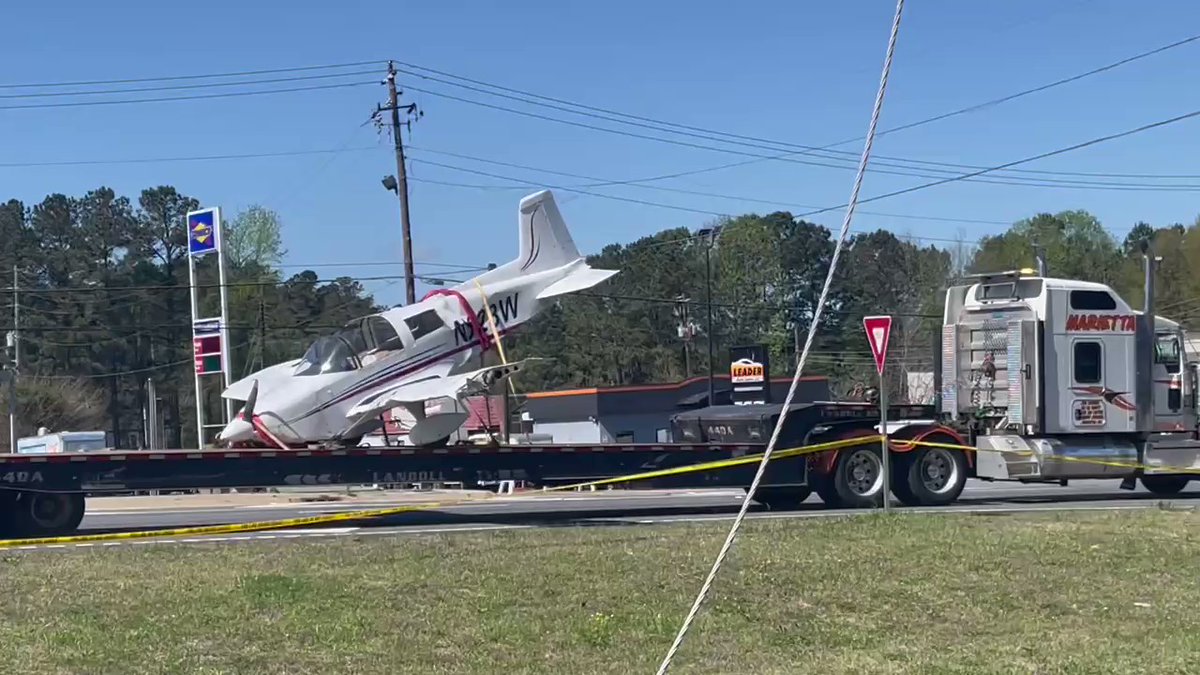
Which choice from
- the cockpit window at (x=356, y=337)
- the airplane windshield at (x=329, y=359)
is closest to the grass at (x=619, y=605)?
the airplane windshield at (x=329, y=359)

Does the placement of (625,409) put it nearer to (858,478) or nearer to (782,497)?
(782,497)

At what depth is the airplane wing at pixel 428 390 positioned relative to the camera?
19.1 meters

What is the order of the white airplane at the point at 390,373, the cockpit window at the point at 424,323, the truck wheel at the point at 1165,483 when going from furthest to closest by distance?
the truck wheel at the point at 1165,483
the cockpit window at the point at 424,323
the white airplane at the point at 390,373

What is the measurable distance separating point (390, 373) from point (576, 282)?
3.94 meters

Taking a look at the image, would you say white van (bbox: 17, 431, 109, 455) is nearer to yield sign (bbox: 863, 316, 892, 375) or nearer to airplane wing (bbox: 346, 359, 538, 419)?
airplane wing (bbox: 346, 359, 538, 419)

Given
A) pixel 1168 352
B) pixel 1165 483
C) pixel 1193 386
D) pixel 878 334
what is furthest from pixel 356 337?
pixel 1165 483

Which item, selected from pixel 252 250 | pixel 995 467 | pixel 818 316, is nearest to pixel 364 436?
pixel 995 467

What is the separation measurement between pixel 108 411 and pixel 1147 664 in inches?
3125

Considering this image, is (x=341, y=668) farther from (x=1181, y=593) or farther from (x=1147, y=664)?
A: (x=1181, y=593)

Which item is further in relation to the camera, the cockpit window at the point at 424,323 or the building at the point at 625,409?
the building at the point at 625,409

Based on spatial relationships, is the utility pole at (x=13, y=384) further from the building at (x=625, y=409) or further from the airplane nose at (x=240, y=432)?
the airplane nose at (x=240, y=432)

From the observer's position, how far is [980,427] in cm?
2028

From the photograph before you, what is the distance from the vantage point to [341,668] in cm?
788

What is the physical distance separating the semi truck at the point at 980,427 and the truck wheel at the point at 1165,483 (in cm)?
27
